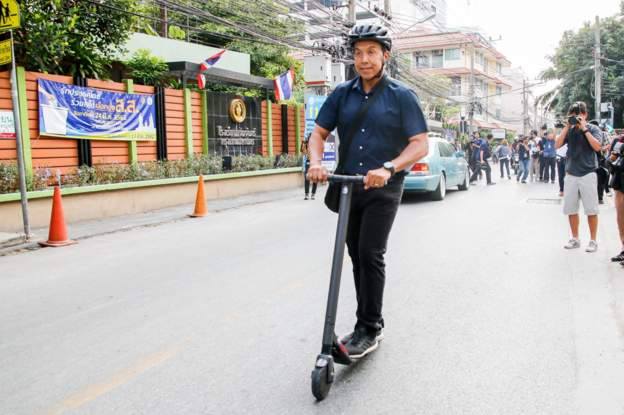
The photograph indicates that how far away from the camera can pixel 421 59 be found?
5672cm

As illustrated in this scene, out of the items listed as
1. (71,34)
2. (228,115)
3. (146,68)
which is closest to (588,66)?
(228,115)

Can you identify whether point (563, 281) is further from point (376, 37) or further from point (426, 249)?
point (376, 37)

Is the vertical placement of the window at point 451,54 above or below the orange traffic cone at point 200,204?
above

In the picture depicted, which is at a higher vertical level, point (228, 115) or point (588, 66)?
point (588, 66)

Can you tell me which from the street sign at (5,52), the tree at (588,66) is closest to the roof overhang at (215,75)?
the street sign at (5,52)

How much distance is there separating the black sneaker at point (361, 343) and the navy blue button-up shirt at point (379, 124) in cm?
99

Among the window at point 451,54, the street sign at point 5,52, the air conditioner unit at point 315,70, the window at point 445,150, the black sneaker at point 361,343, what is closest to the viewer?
the black sneaker at point 361,343

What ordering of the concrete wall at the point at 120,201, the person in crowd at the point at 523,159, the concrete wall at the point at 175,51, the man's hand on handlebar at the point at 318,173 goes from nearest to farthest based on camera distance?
1. the man's hand on handlebar at the point at 318,173
2. the concrete wall at the point at 120,201
3. the concrete wall at the point at 175,51
4. the person in crowd at the point at 523,159

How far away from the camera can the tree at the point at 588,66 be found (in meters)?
35.3

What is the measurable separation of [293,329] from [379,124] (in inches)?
66.3

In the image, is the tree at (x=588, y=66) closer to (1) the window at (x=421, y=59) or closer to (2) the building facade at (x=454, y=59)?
(2) the building facade at (x=454, y=59)

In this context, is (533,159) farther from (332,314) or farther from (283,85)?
(332,314)

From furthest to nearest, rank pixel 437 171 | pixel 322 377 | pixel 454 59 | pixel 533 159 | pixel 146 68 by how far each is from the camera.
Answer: pixel 454 59 → pixel 533 159 → pixel 146 68 → pixel 437 171 → pixel 322 377

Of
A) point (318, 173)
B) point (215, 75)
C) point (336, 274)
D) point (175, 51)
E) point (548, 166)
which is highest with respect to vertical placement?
point (175, 51)
